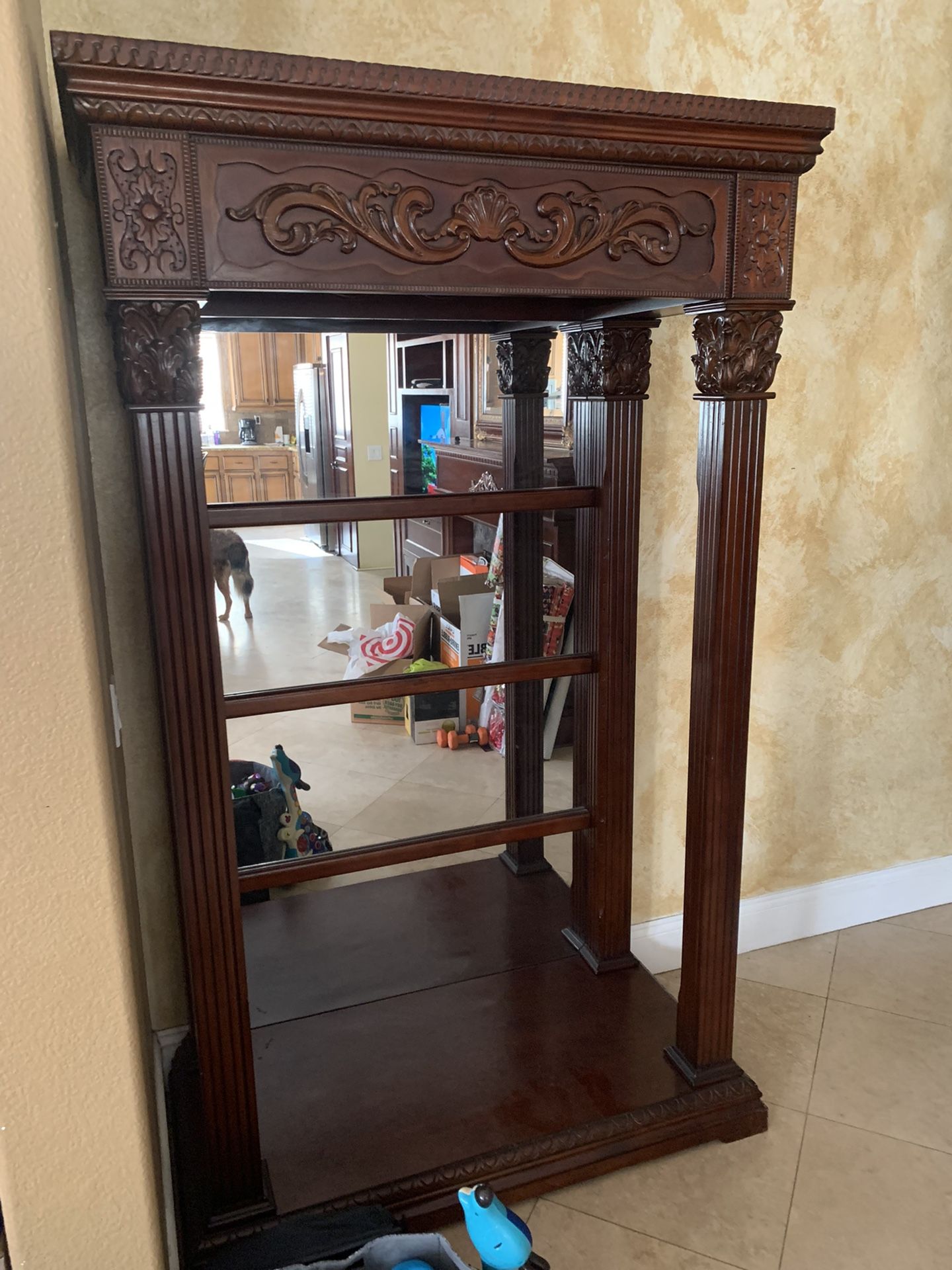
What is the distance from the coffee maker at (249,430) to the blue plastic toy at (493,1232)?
3.88ft

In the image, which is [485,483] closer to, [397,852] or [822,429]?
[822,429]

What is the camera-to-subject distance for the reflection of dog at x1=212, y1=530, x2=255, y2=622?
173 cm

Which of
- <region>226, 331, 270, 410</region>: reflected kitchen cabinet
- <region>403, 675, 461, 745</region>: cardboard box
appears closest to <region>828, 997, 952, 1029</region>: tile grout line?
<region>403, 675, 461, 745</region>: cardboard box

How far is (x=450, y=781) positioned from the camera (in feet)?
7.09

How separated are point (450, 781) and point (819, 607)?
94 centimetres

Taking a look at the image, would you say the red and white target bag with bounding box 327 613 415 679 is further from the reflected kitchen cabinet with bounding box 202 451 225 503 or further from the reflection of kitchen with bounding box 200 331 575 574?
the reflected kitchen cabinet with bounding box 202 451 225 503

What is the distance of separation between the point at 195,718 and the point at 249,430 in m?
0.61

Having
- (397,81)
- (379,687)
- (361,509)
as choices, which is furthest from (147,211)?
(379,687)

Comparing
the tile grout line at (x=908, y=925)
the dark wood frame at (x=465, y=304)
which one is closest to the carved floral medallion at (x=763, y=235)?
the dark wood frame at (x=465, y=304)

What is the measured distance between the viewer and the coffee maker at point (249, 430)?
1570mm

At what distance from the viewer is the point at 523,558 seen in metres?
2.07

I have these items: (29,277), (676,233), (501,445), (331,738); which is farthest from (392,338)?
(29,277)

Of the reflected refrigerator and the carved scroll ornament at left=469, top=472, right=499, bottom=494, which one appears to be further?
the carved scroll ornament at left=469, top=472, right=499, bottom=494

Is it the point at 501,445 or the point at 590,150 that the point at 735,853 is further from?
the point at 590,150
